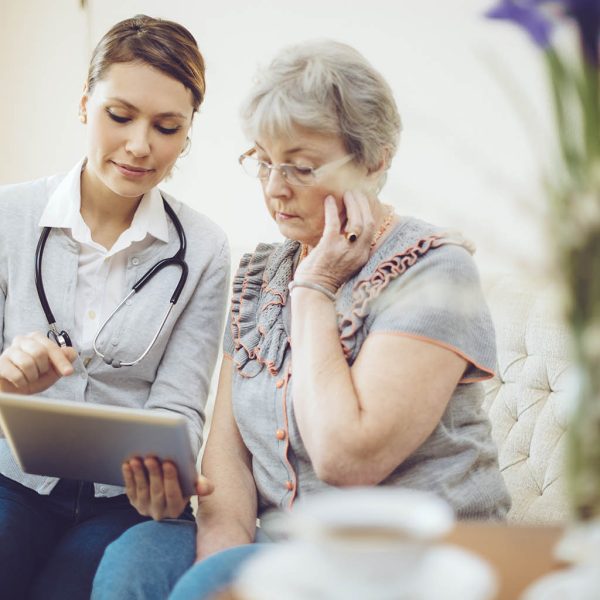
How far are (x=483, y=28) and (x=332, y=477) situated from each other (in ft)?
4.46

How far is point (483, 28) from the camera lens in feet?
7.13

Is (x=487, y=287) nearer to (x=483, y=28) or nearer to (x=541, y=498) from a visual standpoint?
(x=541, y=498)

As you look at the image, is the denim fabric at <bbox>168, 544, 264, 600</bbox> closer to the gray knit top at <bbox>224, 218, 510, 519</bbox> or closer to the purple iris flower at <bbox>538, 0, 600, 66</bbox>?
the gray knit top at <bbox>224, 218, 510, 519</bbox>

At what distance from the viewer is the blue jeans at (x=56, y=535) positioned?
5.06 feet

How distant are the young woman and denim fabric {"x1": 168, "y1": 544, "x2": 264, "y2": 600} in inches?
18.8

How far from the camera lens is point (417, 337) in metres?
1.30

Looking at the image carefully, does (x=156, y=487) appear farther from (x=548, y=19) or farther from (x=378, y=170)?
(x=548, y=19)

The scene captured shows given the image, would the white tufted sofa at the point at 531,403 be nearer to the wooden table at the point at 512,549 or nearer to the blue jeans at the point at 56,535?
the blue jeans at the point at 56,535

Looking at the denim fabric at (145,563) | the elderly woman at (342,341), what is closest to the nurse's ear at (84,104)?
the elderly woman at (342,341)

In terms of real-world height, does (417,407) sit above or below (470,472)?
above

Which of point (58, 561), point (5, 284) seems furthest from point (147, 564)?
point (5, 284)

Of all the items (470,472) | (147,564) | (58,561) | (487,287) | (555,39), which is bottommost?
(58,561)

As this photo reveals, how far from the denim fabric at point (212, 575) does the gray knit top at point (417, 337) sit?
32 cm

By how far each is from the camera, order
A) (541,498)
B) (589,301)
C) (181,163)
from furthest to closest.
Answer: (181,163) < (541,498) < (589,301)
